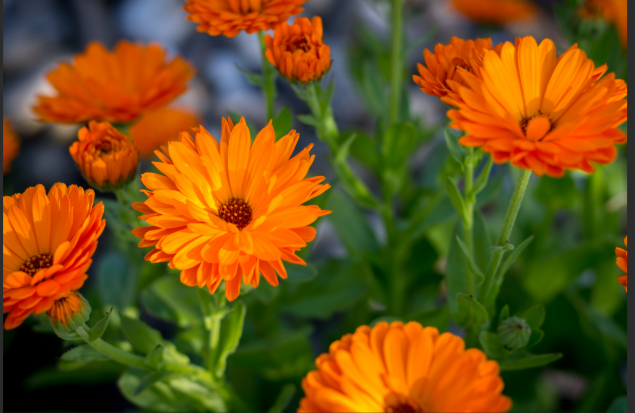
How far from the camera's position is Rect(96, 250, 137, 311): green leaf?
1.02 meters

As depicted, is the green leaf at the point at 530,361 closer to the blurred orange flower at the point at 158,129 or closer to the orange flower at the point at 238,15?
the orange flower at the point at 238,15

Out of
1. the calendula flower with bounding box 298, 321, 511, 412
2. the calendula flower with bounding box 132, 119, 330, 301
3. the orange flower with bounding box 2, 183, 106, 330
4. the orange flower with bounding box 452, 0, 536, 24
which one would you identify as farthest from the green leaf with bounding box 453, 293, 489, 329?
the orange flower with bounding box 452, 0, 536, 24

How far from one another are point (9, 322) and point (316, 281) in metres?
0.60

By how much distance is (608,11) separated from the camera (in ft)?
3.83

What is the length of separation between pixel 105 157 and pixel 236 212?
19 centimetres

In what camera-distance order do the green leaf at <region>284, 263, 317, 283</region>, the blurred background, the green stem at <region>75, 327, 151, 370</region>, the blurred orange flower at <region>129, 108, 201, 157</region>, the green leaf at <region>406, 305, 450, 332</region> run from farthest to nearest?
the blurred orange flower at <region>129, 108, 201, 157</region> → the blurred background → the green leaf at <region>406, 305, 450, 332</region> → the green leaf at <region>284, 263, 317, 283</region> → the green stem at <region>75, 327, 151, 370</region>

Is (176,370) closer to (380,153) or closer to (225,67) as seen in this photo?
(380,153)

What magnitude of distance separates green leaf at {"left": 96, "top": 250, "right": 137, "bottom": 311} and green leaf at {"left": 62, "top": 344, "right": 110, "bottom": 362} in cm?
31

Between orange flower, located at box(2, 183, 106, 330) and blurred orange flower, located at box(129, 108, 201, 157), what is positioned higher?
orange flower, located at box(2, 183, 106, 330)

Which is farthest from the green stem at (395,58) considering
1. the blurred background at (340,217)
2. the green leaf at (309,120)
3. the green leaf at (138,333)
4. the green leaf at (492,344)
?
the green leaf at (138,333)

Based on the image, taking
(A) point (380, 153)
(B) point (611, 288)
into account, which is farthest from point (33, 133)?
(B) point (611, 288)

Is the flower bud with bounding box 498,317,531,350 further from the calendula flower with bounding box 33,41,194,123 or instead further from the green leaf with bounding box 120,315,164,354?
the calendula flower with bounding box 33,41,194,123

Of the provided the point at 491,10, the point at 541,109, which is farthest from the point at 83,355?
the point at 491,10

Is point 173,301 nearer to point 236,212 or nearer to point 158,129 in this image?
point 236,212
